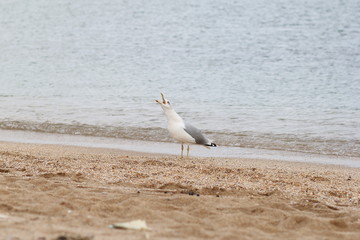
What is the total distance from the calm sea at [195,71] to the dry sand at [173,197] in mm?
2558

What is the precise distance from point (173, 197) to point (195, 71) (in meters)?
16.3

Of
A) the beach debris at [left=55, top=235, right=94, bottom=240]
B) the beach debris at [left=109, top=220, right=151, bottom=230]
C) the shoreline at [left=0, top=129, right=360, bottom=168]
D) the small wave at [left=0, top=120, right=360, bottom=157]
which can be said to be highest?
the beach debris at [left=55, top=235, right=94, bottom=240]

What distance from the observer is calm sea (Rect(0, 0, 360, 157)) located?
1206 centimetres

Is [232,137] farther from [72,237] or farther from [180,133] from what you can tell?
[72,237]

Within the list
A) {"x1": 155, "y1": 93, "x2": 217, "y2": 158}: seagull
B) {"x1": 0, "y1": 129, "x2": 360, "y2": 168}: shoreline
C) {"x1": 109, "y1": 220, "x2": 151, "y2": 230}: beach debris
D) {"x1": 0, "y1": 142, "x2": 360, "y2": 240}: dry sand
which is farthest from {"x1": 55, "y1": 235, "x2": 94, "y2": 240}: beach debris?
{"x1": 0, "y1": 129, "x2": 360, "y2": 168}: shoreline

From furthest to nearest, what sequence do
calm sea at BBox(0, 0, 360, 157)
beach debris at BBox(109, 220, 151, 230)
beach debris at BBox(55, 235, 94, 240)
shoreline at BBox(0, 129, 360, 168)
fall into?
1. calm sea at BBox(0, 0, 360, 157)
2. shoreline at BBox(0, 129, 360, 168)
3. beach debris at BBox(109, 220, 151, 230)
4. beach debris at BBox(55, 235, 94, 240)

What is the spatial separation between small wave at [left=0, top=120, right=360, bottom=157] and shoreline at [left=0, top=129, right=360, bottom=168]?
0.24 meters

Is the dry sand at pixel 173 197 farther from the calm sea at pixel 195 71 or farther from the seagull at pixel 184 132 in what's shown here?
the calm sea at pixel 195 71

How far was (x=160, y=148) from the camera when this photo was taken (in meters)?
10.2

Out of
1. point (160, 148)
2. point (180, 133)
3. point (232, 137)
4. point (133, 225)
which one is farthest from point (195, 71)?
point (133, 225)

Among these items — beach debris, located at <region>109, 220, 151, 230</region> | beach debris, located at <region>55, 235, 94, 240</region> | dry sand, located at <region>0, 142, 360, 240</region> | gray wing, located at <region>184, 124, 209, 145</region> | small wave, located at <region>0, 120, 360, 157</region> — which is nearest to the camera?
beach debris, located at <region>55, 235, 94, 240</region>

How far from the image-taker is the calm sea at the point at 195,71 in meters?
12.1

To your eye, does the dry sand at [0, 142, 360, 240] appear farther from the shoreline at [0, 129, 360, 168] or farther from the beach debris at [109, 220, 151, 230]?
the shoreline at [0, 129, 360, 168]

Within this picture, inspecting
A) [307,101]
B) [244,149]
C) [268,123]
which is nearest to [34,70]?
[307,101]
